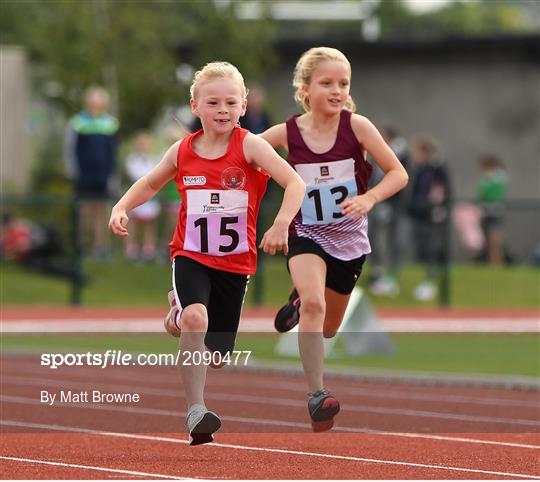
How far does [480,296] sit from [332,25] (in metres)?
40.5

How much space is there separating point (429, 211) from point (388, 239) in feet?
2.39

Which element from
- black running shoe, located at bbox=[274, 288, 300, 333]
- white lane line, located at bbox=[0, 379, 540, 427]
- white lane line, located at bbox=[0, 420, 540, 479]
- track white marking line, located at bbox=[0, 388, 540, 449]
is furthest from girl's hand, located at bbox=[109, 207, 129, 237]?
white lane line, located at bbox=[0, 379, 540, 427]

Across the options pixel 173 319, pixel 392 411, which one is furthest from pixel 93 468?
pixel 392 411

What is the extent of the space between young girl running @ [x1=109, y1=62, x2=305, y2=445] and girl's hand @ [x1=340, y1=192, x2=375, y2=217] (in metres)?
0.52

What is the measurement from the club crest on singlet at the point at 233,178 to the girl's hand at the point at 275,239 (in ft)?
1.58

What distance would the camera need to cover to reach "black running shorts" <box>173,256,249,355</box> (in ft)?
25.8

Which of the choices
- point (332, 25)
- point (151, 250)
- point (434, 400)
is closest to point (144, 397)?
point (434, 400)

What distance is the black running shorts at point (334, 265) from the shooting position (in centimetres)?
883

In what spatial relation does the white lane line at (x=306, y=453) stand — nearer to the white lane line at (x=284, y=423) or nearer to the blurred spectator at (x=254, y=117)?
the white lane line at (x=284, y=423)

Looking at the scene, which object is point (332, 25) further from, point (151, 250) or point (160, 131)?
point (151, 250)

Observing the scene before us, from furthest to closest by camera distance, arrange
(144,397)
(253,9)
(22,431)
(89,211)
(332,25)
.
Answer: (332,25), (253,9), (89,211), (144,397), (22,431)

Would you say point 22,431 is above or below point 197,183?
below

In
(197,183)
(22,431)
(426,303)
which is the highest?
(197,183)

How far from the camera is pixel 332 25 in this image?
6006 centimetres
